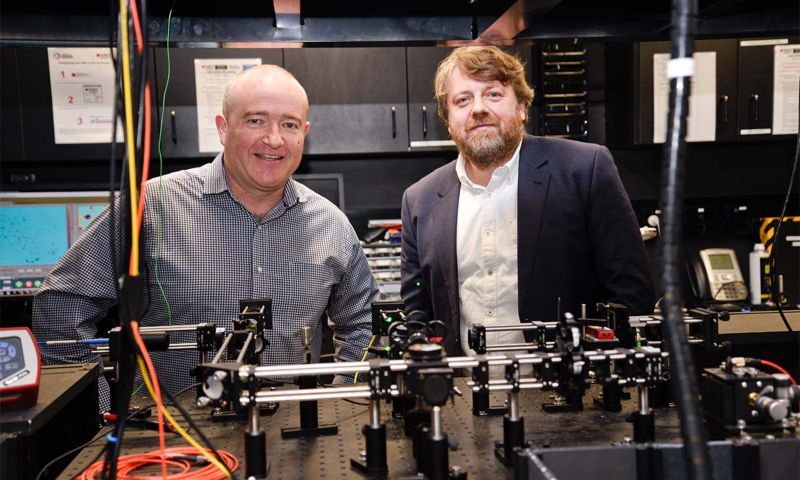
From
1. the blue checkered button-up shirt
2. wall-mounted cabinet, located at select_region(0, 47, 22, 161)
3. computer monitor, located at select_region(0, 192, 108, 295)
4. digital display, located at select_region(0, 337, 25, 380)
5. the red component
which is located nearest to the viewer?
digital display, located at select_region(0, 337, 25, 380)

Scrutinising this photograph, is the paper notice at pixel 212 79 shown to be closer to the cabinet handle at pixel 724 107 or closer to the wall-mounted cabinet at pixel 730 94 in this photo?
the wall-mounted cabinet at pixel 730 94

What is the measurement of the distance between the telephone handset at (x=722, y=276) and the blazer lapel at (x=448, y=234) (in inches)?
73.6

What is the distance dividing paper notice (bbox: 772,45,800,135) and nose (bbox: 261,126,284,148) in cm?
279

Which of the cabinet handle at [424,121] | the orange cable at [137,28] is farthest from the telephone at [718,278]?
the orange cable at [137,28]

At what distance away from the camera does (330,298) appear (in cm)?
220

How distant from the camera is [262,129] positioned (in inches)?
81.7

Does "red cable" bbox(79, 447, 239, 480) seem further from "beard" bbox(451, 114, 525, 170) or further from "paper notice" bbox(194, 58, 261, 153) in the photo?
"paper notice" bbox(194, 58, 261, 153)

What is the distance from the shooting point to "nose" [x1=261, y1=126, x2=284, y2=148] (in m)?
2.05

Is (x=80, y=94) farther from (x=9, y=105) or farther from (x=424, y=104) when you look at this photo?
(x=424, y=104)

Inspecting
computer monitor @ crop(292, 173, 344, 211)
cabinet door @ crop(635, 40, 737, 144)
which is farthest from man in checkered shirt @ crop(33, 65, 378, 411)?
cabinet door @ crop(635, 40, 737, 144)

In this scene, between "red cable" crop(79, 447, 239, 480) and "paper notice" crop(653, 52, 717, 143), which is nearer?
"red cable" crop(79, 447, 239, 480)

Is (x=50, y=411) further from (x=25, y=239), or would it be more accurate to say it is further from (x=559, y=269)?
(x=25, y=239)

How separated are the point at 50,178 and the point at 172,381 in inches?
88.5

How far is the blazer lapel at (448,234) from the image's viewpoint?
6.97 ft
